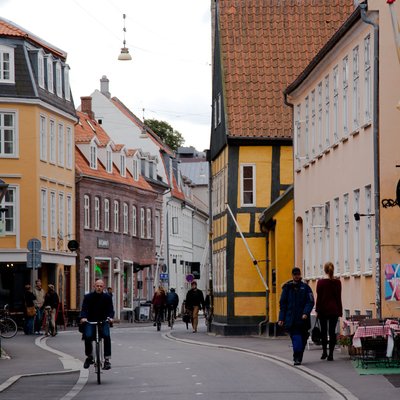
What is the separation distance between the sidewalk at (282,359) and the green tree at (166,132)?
2912 inches

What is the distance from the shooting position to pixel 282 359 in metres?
28.2

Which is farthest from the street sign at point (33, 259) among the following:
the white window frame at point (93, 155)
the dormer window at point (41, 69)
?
the white window frame at point (93, 155)

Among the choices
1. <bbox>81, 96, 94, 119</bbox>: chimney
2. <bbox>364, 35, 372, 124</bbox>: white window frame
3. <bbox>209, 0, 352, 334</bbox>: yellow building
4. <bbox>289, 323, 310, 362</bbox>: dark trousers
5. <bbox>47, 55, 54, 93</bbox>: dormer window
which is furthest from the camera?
<bbox>81, 96, 94, 119</bbox>: chimney

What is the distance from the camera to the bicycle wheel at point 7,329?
43.7 m

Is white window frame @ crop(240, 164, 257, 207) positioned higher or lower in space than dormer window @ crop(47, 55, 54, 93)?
lower

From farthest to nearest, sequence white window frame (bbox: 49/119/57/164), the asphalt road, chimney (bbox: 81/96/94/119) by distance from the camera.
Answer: chimney (bbox: 81/96/94/119)
white window frame (bbox: 49/119/57/164)
the asphalt road

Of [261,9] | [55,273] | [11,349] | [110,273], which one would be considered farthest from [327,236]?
[110,273]

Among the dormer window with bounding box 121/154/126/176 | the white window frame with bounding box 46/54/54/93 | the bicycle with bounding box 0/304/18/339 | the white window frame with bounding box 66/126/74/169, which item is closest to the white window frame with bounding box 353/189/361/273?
the bicycle with bounding box 0/304/18/339

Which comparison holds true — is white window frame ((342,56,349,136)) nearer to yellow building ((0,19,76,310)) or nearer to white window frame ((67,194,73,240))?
yellow building ((0,19,76,310))

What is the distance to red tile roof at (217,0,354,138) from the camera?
47.2 m

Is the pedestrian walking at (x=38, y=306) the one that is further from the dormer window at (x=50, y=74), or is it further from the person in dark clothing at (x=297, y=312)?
the person in dark clothing at (x=297, y=312)

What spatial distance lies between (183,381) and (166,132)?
98.2 m

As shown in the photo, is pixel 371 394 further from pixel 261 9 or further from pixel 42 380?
pixel 261 9

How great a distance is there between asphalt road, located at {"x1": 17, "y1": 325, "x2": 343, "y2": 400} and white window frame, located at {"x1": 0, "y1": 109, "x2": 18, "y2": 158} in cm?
3189
